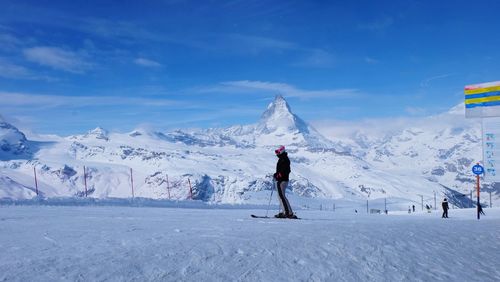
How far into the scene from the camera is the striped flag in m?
21.3

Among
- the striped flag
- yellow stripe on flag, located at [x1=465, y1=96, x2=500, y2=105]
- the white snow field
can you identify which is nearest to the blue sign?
the striped flag

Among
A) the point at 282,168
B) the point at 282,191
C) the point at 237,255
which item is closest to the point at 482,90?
the point at 282,168

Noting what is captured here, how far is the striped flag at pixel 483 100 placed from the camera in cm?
2133

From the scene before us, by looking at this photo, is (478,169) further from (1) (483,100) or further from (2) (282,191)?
(2) (282,191)

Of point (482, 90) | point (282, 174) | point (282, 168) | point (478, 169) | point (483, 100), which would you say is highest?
point (482, 90)

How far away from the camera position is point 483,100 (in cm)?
2177

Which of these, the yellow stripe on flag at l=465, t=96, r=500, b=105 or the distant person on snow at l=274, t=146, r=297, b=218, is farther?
the yellow stripe on flag at l=465, t=96, r=500, b=105

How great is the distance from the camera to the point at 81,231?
11.2 meters

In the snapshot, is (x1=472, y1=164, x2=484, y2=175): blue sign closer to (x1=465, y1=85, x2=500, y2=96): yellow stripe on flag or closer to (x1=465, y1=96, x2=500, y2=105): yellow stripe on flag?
(x1=465, y1=96, x2=500, y2=105): yellow stripe on flag

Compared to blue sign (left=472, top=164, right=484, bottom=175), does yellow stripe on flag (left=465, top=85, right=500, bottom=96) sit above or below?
above

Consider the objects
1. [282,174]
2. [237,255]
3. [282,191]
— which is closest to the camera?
[237,255]

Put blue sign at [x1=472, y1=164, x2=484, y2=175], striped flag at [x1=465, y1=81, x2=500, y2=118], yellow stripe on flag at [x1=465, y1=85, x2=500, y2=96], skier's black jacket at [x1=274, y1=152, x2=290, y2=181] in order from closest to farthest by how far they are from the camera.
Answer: skier's black jacket at [x1=274, y1=152, x2=290, y2=181] → striped flag at [x1=465, y1=81, x2=500, y2=118] → yellow stripe on flag at [x1=465, y1=85, x2=500, y2=96] → blue sign at [x1=472, y1=164, x2=484, y2=175]

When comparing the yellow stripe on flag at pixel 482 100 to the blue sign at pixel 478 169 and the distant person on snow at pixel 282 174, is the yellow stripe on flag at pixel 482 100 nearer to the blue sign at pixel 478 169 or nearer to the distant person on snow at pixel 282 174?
the blue sign at pixel 478 169

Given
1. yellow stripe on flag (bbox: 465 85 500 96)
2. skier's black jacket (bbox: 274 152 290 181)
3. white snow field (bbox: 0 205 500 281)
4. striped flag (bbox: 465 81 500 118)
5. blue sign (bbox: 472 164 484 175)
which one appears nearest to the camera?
white snow field (bbox: 0 205 500 281)
